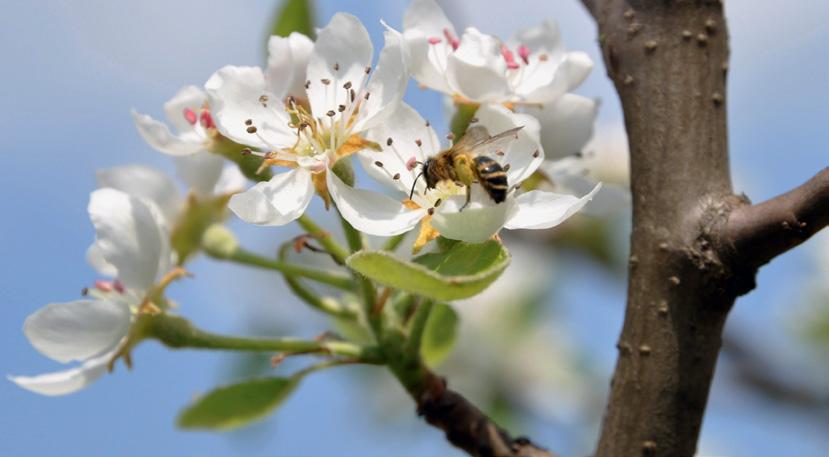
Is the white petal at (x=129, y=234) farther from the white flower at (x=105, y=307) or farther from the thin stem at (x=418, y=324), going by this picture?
the thin stem at (x=418, y=324)

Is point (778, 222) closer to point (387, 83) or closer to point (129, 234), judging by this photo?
point (387, 83)

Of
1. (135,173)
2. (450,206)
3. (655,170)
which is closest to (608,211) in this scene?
(655,170)

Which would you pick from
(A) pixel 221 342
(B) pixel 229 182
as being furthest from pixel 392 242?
(B) pixel 229 182

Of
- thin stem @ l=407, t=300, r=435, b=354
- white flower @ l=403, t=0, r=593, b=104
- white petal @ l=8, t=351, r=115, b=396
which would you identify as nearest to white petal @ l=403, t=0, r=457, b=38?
white flower @ l=403, t=0, r=593, b=104

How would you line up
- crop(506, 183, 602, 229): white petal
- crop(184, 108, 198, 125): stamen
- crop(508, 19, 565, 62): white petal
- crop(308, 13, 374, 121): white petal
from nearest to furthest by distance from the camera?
crop(506, 183, 602, 229): white petal < crop(308, 13, 374, 121): white petal < crop(184, 108, 198, 125): stamen < crop(508, 19, 565, 62): white petal

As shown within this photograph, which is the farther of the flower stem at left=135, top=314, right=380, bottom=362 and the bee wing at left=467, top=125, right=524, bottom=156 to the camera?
the flower stem at left=135, top=314, right=380, bottom=362

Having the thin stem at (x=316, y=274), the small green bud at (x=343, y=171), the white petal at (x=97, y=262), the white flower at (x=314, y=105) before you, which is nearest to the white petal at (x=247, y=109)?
the white flower at (x=314, y=105)

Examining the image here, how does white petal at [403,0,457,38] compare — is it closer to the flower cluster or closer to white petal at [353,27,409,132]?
the flower cluster

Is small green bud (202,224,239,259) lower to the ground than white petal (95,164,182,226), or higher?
lower
